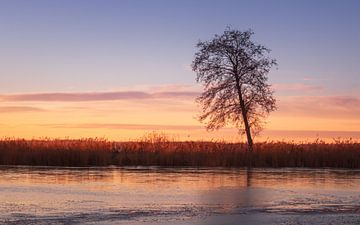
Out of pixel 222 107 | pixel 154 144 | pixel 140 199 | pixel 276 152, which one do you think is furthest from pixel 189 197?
pixel 222 107

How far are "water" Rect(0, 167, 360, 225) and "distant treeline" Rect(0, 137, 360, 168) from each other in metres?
6.71

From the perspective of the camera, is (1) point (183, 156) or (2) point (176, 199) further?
(1) point (183, 156)

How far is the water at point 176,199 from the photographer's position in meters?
12.1

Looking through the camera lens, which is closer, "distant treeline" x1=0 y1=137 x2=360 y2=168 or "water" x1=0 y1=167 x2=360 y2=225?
"water" x1=0 y1=167 x2=360 y2=225

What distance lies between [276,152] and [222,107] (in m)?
6.35

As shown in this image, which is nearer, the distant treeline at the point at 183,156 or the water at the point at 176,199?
the water at the point at 176,199

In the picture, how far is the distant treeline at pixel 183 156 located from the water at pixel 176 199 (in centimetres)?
671

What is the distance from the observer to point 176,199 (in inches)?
600

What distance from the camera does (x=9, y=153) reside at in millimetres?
30328

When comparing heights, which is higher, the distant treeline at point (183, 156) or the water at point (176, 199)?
the distant treeline at point (183, 156)

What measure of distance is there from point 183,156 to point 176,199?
15.2m

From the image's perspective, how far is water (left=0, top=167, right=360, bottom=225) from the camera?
12.1 m

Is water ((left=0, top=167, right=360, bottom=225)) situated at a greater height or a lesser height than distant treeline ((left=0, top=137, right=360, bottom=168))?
lesser

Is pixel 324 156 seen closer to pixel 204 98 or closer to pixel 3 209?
pixel 204 98
